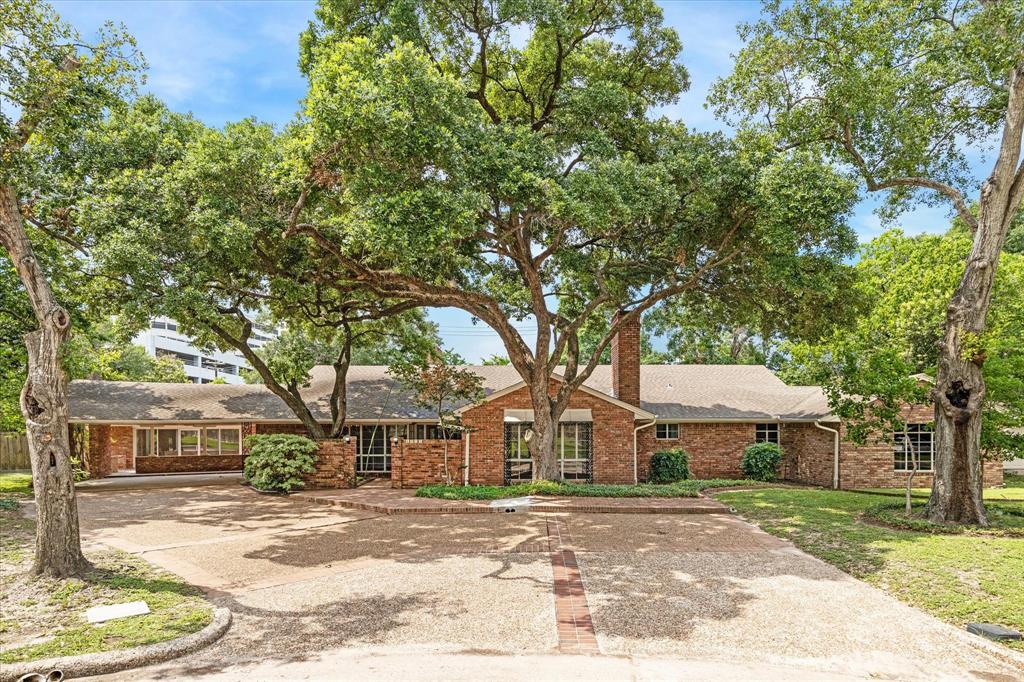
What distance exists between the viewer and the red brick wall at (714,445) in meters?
21.2

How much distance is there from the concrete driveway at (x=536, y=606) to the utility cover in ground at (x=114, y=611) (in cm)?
98

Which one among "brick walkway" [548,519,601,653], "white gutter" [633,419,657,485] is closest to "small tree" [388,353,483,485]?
"white gutter" [633,419,657,485]

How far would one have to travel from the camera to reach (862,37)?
13344mm

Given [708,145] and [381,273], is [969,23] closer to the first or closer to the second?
[708,145]

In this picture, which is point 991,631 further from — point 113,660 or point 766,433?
point 766,433

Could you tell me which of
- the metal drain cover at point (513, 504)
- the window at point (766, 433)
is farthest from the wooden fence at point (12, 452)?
the window at point (766, 433)

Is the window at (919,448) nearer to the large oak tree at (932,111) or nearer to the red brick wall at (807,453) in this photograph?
the red brick wall at (807,453)

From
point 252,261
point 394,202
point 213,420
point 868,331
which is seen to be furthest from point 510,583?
point 868,331

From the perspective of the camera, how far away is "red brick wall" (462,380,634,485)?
1948 cm

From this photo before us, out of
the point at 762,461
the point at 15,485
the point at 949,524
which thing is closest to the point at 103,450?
the point at 15,485

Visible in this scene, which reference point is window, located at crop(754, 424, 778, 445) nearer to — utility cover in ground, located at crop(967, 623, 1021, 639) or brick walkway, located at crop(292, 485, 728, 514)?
brick walkway, located at crop(292, 485, 728, 514)

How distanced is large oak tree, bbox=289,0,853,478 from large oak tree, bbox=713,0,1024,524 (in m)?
1.57

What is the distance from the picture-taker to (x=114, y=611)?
7.05 metres

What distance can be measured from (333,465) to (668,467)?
10.6 meters
